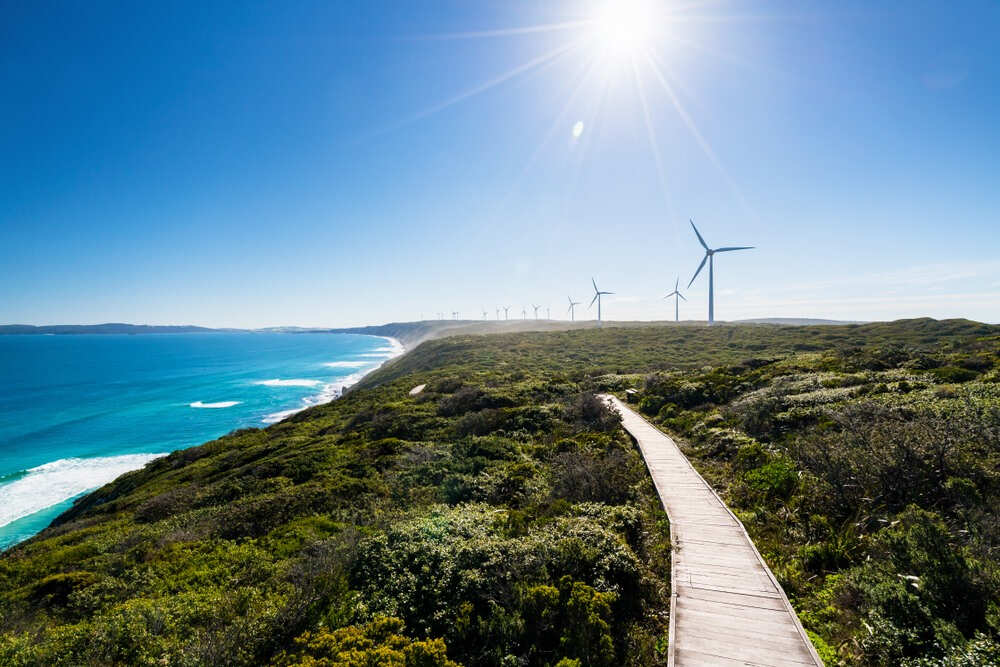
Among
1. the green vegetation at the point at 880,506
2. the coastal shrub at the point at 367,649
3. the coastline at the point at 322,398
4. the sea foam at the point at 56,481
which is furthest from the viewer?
the coastline at the point at 322,398

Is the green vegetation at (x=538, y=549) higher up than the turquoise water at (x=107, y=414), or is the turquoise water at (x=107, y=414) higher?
the green vegetation at (x=538, y=549)

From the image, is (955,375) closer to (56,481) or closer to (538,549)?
(538,549)

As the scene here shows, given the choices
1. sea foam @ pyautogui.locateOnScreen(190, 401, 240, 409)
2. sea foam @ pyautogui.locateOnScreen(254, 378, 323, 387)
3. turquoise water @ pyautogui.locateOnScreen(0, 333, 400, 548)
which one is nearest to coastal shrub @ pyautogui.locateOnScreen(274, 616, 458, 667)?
turquoise water @ pyautogui.locateOnScreen(0, 333, 400, 548)

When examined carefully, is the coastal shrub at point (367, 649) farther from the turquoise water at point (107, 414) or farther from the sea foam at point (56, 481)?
the sea foam at point (56, 481)

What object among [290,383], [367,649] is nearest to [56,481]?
[367,649]

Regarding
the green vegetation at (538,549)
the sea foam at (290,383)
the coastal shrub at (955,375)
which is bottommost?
the sea foam at (290,383)

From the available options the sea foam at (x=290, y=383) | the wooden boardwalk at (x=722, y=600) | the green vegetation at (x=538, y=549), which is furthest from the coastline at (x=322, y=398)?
the wooden boardwalk at (x=722, y=600)
